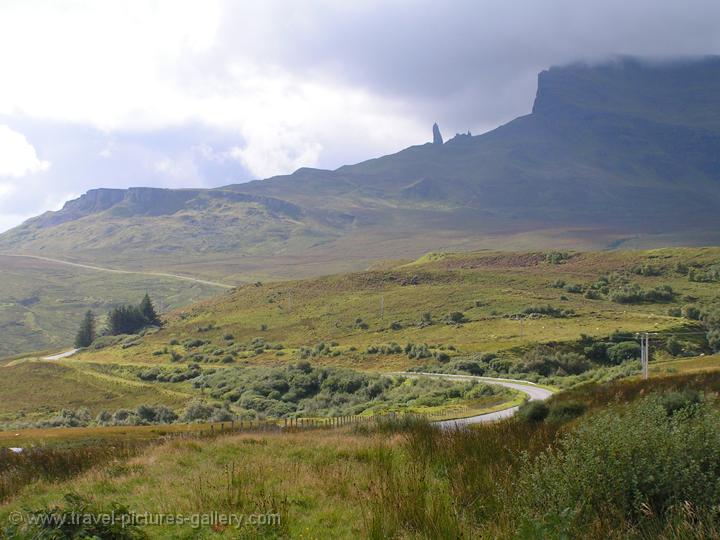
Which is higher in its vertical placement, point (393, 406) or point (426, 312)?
point (393, 406)

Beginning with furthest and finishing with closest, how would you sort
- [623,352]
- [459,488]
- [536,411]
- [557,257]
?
[557,257] → [623,352] → [536,411] → [459,488]

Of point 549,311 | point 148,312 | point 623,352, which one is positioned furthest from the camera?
point 148,312

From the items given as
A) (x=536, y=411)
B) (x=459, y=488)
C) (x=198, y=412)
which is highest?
(x=459, y=488)

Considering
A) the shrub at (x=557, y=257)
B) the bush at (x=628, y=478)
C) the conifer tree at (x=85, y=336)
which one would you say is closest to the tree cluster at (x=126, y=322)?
the conifer tree at (x=85, y=336)

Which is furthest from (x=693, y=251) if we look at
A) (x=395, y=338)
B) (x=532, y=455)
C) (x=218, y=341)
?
(x=532, y=455)

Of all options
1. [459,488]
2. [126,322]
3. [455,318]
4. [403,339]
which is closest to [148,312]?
[126,322]

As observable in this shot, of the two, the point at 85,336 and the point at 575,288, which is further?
the point at 85,336

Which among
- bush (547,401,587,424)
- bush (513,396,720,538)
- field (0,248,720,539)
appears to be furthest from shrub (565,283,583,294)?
bush (513,396,720,538)

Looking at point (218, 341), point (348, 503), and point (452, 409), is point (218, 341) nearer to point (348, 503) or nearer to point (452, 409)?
point (452, 409)

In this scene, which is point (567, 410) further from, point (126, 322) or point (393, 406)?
point (126, 322)

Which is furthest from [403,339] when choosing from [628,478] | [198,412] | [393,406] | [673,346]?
[628,478]

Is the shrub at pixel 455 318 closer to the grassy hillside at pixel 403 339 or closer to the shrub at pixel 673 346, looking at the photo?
the grassy hillside at pixel 403 339

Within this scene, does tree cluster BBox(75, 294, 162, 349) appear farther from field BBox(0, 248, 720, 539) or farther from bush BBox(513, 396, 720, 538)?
bush BBox(513, 396, 720, 538)

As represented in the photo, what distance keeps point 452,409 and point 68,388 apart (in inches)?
2393
